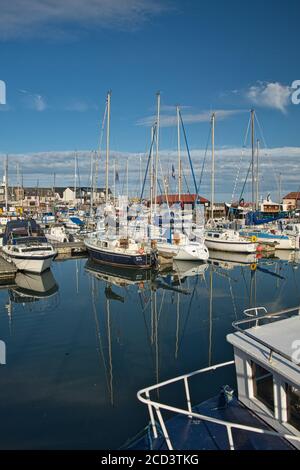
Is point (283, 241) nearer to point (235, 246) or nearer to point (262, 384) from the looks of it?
point (235, 246)

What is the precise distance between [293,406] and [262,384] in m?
0.74

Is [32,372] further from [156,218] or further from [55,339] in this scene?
[156,218]

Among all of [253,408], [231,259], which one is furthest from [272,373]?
Answer: [231,259]

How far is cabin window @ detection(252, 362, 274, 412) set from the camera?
277 inches

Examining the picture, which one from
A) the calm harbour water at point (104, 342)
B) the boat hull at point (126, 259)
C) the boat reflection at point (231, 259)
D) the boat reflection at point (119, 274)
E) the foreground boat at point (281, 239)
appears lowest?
the calm harbour water at point (104, 342)

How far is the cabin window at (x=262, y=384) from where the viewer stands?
7.04 m

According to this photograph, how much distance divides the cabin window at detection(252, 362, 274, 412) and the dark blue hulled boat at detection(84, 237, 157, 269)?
83.6 ft

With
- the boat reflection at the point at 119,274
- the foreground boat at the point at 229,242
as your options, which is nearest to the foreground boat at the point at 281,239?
the foreground boat at the point at 229,242

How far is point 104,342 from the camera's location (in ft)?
55.2

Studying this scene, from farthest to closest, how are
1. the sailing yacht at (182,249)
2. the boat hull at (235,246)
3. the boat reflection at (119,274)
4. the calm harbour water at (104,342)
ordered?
the boat hull at (235,246), the sailing yacht at (182,249), the boat reflection at (119,274), the calm harbour water at (104,342)

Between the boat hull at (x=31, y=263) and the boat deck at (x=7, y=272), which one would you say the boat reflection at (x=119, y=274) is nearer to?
the boat hull at (x=31, y=263)

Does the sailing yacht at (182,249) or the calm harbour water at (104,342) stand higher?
the sailing yacht at (182,249)

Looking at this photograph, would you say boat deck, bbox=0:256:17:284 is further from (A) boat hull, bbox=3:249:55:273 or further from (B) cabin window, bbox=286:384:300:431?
(B) cabin window, bbox=286:384:300:431

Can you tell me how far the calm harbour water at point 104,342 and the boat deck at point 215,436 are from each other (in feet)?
9.14
